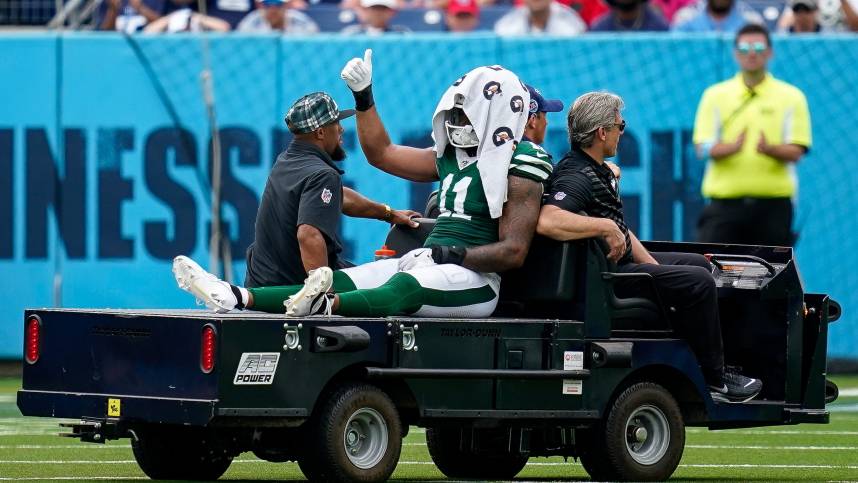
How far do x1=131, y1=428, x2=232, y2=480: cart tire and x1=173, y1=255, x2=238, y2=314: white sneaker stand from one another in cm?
78

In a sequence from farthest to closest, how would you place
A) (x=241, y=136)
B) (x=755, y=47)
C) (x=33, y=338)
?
(x=241, y=136)
(x=755, y=47)
(x=33, y=338)

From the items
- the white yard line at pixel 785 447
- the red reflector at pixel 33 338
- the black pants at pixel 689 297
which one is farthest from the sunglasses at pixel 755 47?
the red reflector at pixel 33 338

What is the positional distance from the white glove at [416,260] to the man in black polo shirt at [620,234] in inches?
23.3

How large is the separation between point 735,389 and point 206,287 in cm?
268

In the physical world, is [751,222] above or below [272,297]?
above

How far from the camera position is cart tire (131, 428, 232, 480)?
884 cm

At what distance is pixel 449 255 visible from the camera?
28.5ft

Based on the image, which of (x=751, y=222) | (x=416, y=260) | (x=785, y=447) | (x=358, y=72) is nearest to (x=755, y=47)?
(x=751, y=222)

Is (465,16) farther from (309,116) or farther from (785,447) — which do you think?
(309,116)

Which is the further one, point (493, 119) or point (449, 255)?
point (493, 119)

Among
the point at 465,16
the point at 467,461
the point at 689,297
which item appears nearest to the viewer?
the point at 689,297

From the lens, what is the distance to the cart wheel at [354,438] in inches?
318

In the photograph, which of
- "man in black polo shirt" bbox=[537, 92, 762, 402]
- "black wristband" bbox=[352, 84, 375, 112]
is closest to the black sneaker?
"man in black polo shirt" bbox=[537, 92, 762, 402]

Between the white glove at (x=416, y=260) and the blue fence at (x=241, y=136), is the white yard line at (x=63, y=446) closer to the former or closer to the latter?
the white glove at (x=416, y=260)
